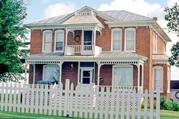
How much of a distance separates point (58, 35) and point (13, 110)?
20876mm

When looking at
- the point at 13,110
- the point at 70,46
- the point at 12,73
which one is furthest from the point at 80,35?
the point at 13,110

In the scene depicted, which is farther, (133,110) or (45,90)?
(45,90)

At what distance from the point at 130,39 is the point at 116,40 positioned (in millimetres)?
1361

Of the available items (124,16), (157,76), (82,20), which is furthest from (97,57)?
(157,76)

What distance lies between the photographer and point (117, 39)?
34.8 metres

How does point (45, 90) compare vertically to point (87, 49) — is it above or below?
below

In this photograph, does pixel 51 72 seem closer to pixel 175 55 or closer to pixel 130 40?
pixel 130 40

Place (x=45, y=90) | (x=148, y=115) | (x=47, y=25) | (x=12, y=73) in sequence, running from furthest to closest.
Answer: (x=47, y=25), (x=12, y=73), (x=45, y=90), (x=148, y=115)

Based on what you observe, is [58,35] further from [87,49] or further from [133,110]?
[133,110]

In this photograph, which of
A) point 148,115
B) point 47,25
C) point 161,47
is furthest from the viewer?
point 161,47

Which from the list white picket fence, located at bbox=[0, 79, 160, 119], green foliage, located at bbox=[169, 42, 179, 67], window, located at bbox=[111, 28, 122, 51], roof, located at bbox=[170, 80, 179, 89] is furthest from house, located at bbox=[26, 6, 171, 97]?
roof, located at bbox=[170, 80, 179, 89]

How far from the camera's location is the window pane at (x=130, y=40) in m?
34.2

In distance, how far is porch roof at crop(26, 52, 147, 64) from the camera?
104 ft

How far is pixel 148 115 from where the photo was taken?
44.8ft
